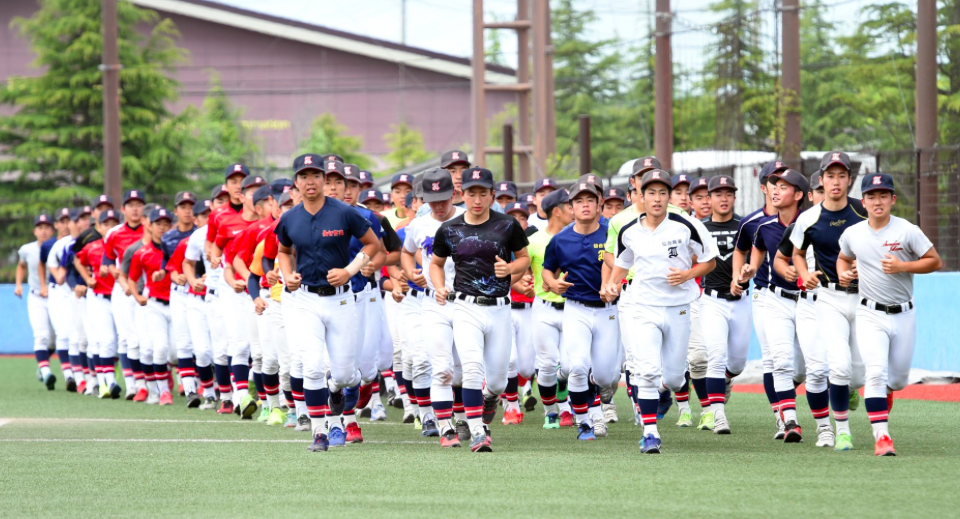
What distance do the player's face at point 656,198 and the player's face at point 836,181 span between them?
1.22m

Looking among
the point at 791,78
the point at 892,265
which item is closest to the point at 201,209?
the point at 892,265

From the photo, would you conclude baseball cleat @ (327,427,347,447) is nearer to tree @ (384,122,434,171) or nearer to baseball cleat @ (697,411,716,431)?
baseball cleat @ (697,411,716,431)

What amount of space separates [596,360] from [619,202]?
2062mm

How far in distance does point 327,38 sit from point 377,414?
36.7 metres

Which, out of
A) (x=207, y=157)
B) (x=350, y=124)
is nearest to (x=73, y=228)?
(x=207, y=157)

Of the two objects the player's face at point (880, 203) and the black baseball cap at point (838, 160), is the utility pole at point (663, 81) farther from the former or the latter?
the player's face at point (880, 203)

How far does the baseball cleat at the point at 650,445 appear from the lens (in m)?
10.3

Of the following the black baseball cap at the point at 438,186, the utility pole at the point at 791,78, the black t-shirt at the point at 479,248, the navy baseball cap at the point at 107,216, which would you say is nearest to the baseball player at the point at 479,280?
the black t-shirt at the point at 479,248

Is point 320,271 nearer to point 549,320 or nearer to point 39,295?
point 549,320

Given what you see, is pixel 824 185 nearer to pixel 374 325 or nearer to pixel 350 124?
pixel 374 325

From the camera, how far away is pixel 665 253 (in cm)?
1061

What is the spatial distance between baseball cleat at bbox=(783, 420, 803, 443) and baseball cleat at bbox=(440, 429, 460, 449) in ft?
8.96

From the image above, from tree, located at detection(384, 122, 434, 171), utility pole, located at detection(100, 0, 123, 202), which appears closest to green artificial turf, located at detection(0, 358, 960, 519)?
utility pole, located at detection(100, 0, 123, 202)

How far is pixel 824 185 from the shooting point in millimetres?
10406
